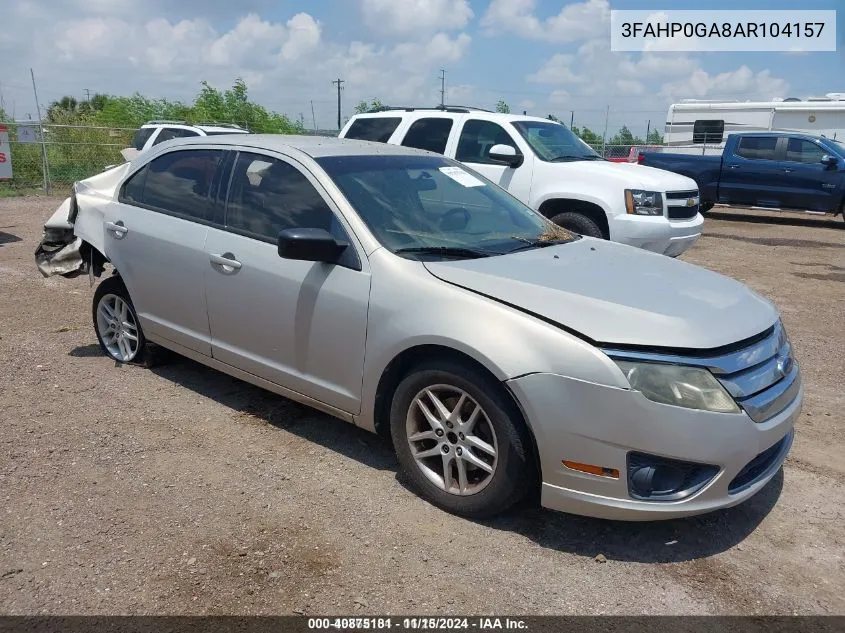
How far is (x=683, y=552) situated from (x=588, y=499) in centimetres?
55

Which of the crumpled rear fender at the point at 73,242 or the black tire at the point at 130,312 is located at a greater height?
the crumpled rear fender at the point at 73,242

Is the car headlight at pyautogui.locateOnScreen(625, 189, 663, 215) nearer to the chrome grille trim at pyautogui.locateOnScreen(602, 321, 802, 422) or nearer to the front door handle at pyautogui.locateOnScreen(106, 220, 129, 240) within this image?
the chrome grille trim at pyautogui.locateOnScreen(602, 321, 802, 422)

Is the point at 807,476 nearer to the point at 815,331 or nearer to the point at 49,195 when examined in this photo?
the point at 815,331

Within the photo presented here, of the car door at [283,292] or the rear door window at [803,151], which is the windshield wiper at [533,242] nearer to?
the car door at [283,292]

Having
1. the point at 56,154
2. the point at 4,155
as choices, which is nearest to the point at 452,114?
the point at 4,155

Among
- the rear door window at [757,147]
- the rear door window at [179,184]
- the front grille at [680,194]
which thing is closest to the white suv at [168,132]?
the front grille at [680,194]

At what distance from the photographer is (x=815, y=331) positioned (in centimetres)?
680

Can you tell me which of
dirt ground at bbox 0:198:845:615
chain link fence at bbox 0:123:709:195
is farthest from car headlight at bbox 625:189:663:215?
chain link fence at bbox 0:123:709:195

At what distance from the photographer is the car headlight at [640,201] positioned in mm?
8008

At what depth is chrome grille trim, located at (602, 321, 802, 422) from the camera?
9.64 feet

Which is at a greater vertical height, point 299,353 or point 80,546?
point 299,353

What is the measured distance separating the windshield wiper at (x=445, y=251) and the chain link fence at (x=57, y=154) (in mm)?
14988

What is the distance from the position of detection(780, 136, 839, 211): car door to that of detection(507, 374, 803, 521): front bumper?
14136 mm

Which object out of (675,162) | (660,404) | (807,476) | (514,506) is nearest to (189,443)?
(514,506)
